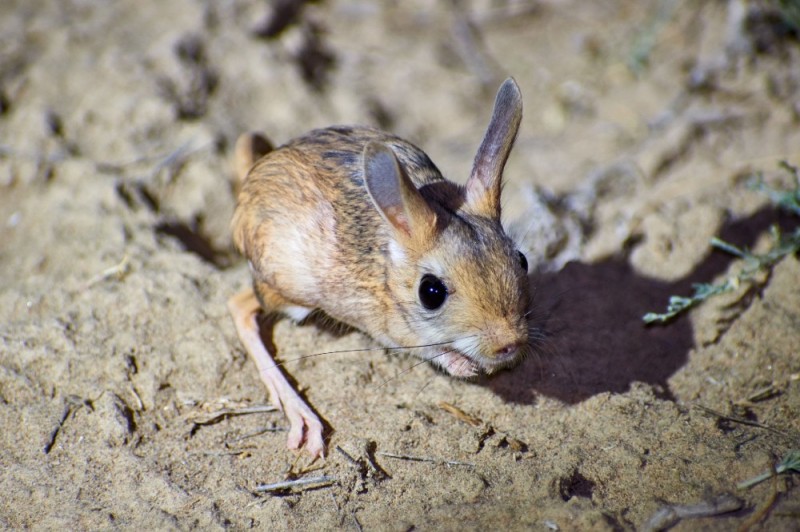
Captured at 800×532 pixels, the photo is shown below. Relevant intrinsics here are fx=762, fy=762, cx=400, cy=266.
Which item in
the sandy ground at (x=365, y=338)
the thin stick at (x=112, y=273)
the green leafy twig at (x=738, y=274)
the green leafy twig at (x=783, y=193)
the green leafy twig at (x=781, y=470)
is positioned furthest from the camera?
the green leafy twig at (x=783, y=193)

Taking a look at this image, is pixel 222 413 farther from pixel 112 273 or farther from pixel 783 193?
pixel 783 193

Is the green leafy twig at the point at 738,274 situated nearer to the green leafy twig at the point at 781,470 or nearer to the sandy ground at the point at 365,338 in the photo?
the sandy ground at the point at 365,338

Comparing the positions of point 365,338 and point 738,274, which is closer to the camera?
point 365,338

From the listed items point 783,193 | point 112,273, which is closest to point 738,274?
point 783,193

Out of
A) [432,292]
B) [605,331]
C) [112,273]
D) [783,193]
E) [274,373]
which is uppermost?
[432,292]

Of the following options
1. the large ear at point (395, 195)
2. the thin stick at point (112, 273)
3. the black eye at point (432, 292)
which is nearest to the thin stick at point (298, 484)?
the black eye at point (432, 292)

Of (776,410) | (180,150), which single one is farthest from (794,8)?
(180,150)

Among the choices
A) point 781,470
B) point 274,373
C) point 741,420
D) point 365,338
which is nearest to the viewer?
point 781,470
